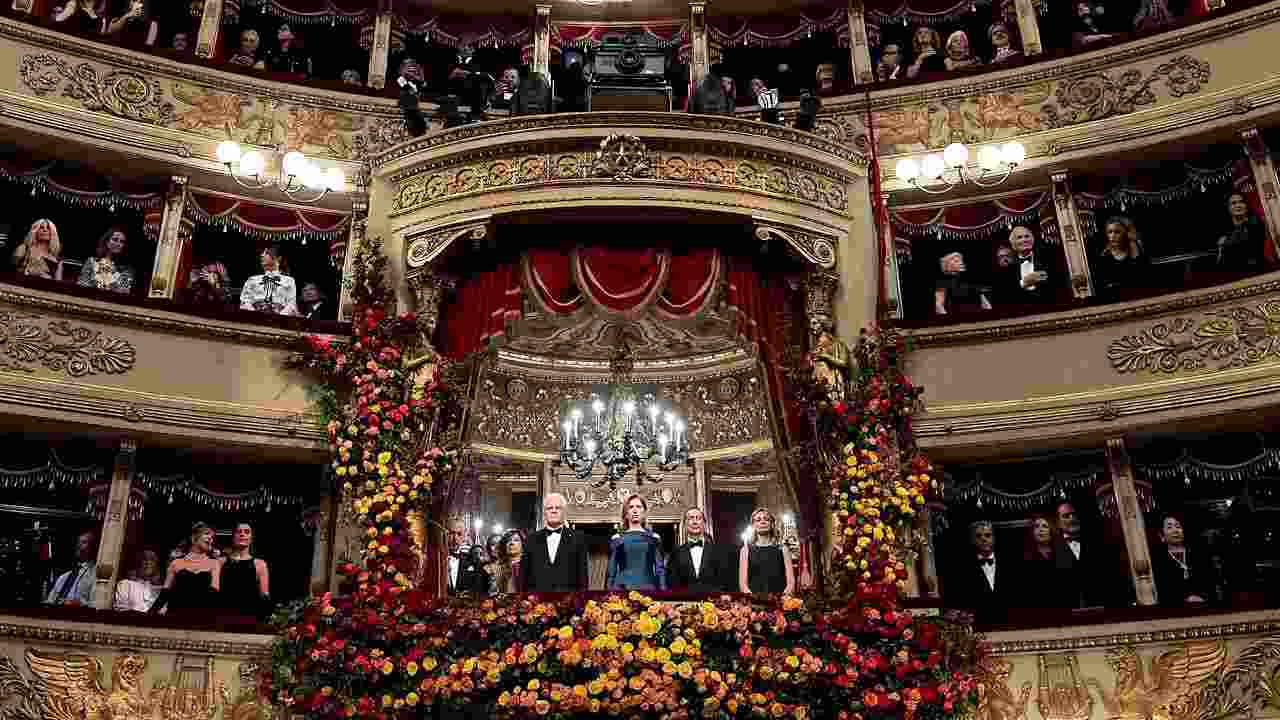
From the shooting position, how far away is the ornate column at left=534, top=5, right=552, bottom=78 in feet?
48.2

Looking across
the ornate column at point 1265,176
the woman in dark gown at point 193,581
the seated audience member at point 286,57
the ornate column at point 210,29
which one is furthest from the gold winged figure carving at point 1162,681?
the ornate column at point 210,29

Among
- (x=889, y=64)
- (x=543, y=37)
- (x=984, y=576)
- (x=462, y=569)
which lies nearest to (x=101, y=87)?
(x=543, y=37)

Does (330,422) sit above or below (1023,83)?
below

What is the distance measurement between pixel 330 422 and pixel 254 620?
1.97 meters

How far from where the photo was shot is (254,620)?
10289 millimetres

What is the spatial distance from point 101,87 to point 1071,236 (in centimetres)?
1080

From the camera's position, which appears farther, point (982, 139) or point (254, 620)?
point (982, 139)

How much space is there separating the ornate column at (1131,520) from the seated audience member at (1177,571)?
12 cm

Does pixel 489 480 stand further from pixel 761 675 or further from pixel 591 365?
pixel 761 675

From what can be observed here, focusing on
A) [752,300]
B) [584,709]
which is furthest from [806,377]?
[584,709]

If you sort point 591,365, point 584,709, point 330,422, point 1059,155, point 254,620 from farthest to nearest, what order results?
point 591,365 → point 1059,155 → point 330,422 → point 254,620 → point 584,709

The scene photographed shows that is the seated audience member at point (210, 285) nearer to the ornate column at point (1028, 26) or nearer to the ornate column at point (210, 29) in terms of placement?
the ornate column at point (210, 29)

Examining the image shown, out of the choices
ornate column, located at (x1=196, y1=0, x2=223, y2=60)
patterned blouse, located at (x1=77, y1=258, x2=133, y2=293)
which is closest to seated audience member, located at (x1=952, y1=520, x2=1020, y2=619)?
patterned blouse, located at (x1=77, y1=258, x2=133, y2=293)

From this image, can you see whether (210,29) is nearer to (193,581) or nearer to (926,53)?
(193,581)
